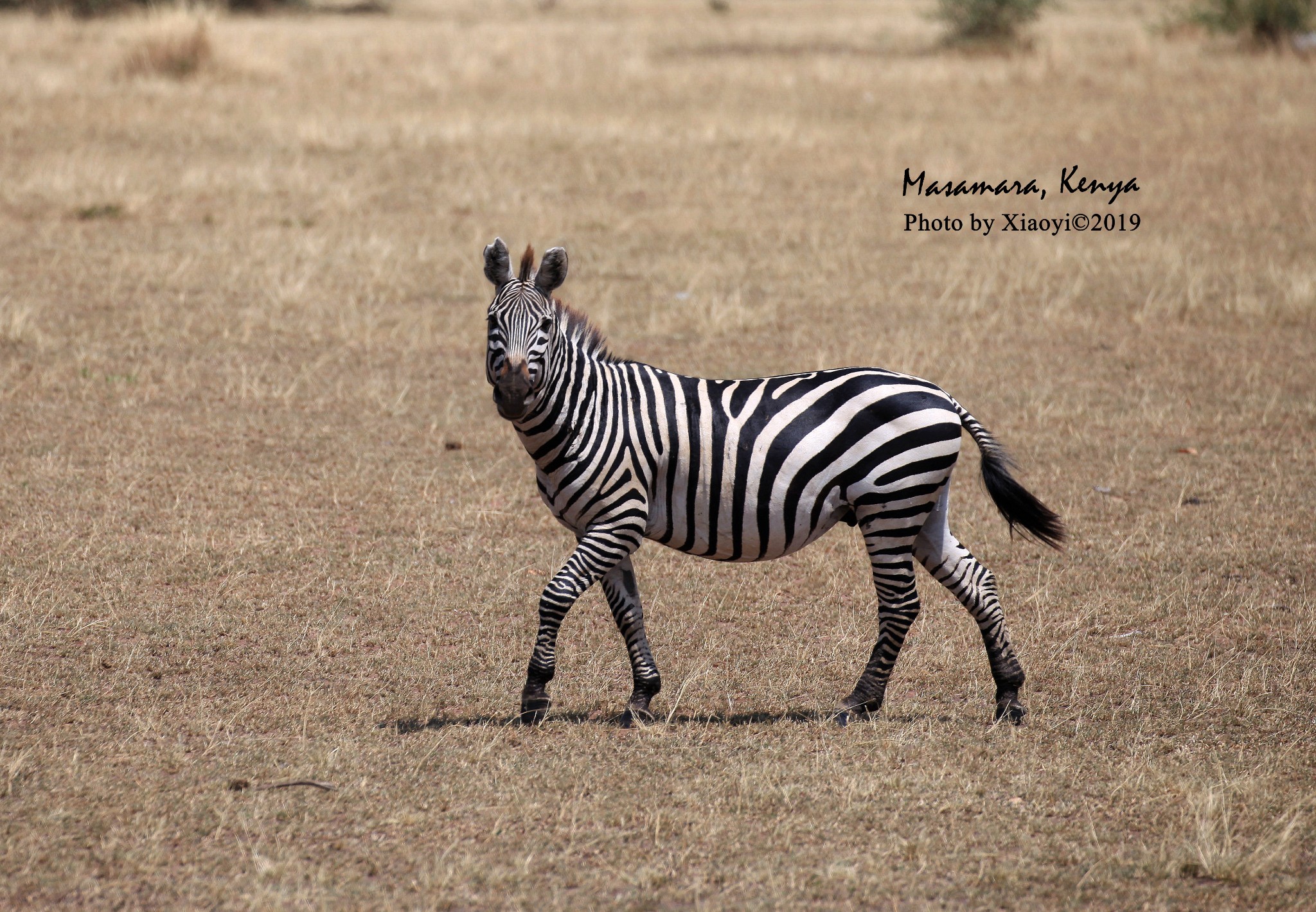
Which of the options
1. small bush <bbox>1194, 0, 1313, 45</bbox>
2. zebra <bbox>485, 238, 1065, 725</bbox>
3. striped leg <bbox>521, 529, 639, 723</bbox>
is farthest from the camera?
small bush <bbox>1194, 0, 1313, 45</bbox>

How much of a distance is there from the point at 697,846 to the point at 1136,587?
3.75 metres

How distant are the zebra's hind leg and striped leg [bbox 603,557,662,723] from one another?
2.75ft

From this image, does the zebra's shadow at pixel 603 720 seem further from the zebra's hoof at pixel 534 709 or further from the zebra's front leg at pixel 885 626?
the zebra's front leg at pixel 885 626

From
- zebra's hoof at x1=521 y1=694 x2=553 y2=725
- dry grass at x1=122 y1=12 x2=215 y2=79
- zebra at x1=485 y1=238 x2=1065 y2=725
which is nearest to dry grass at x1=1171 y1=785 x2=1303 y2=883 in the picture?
zebra at x1=485 y1=238 x2=1065 y2=725

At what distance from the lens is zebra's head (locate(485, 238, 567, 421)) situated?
17.1 feet

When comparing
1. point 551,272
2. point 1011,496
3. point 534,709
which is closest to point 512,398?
point 551,272

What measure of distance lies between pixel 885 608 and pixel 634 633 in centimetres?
109

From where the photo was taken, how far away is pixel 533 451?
559 centimetres

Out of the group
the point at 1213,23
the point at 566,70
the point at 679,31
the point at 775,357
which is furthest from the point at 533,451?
the point at 679,31

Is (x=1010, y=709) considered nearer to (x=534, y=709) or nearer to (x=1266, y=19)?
(x=534, y=709)

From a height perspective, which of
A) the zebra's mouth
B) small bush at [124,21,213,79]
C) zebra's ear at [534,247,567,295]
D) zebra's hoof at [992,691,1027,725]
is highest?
small bush at [124,21,213,79]

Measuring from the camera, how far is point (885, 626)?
578 centimetres

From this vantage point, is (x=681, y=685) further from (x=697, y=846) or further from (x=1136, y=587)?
(x=1136, y=587)

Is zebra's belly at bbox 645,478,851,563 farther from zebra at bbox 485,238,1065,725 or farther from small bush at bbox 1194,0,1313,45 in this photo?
small bush at bbox 1194,0,1313,45
